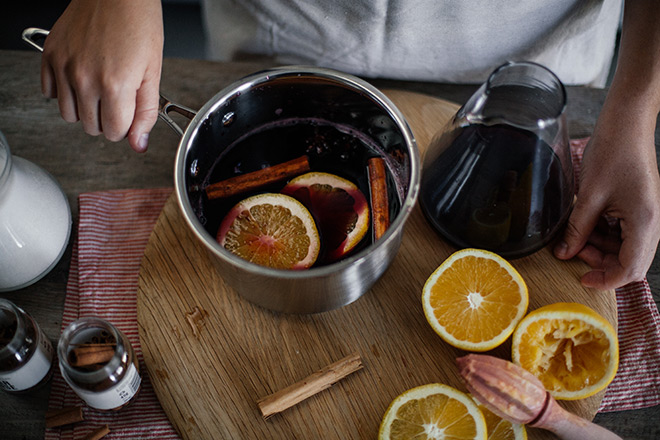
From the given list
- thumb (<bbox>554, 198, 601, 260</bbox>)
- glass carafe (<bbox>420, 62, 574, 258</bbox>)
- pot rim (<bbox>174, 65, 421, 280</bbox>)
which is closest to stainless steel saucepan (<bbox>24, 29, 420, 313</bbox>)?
pot rim (<bbox>174, 65, 421, 280</bbox>)

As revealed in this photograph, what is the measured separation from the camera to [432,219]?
102 cm

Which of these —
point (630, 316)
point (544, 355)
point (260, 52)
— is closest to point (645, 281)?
point (630, 316)

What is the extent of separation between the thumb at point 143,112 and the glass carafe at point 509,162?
507 millimetres

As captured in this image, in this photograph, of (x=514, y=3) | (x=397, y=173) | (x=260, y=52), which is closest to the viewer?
(x=397, y=173)

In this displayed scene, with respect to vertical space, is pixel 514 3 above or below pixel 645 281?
above

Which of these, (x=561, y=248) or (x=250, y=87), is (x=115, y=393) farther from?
(x=561, y=248)

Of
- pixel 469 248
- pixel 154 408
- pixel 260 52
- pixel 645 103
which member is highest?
pixel 645 103

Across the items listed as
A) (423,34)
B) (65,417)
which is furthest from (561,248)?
(65,417)

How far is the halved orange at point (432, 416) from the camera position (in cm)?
87

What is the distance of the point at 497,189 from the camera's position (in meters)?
0.89

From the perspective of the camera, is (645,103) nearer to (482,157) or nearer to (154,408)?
(482,157)

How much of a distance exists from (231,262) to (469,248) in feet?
1.47

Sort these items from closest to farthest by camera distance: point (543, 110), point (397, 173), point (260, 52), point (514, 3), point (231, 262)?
point (231, 262), point (543, 110), point (397, 173), point (514, 3), point (260, 52)

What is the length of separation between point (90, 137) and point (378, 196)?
0.68m
